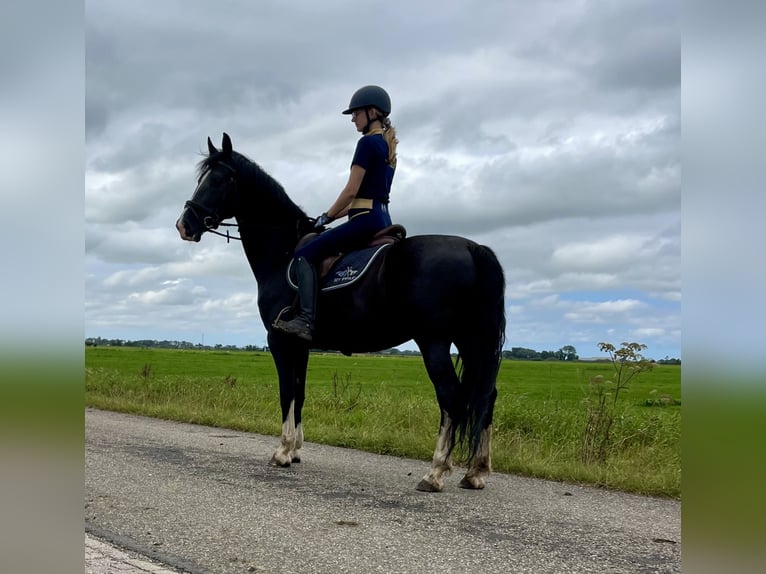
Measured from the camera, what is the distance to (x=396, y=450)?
26.8 ft

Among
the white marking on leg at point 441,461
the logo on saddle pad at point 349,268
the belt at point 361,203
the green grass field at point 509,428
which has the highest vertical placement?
the belt at point 361,203

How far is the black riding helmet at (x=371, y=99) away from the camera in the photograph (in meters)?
6.49

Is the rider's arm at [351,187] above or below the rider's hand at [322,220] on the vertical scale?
above

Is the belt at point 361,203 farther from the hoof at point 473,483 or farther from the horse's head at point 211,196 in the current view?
the hoof at point 473,483

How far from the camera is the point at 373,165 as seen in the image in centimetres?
654

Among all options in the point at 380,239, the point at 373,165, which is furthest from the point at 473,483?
the point at 373,165

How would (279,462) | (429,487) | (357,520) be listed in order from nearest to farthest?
(357,520) → (429,487) → (279,462)

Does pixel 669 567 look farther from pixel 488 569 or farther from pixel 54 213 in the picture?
pixel 54 213

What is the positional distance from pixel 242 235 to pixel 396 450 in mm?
3102

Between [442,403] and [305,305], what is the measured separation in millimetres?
1656

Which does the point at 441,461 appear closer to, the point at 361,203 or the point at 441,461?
the point at 441,461

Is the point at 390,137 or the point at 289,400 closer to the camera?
the point at 390,137

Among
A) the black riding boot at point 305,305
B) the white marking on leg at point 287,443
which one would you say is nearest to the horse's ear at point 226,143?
the black riding boot at point 305,305

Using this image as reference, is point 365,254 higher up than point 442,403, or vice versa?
point 365,254
